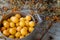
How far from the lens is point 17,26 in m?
0.94

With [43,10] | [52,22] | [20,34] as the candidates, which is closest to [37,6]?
[43,10]

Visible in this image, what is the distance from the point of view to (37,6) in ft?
3.80

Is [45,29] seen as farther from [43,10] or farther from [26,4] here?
[26,4]

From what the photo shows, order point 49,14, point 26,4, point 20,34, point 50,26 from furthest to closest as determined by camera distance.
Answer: point 26,4, point 49,14, point 50,26, point 20,34

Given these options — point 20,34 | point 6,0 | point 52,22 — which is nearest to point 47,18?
point 52,22

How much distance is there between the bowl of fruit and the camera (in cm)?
87

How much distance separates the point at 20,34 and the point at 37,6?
14.0 inches

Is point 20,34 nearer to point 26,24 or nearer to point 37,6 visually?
point 26,24

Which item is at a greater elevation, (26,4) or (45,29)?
(26,4)

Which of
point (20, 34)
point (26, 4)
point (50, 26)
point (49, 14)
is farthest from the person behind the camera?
point (26, 4)

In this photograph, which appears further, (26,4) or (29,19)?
(26,4)

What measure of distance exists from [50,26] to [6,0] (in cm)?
44

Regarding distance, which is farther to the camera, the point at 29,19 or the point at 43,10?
the point at 43,10

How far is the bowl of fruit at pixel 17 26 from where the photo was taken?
87cm
